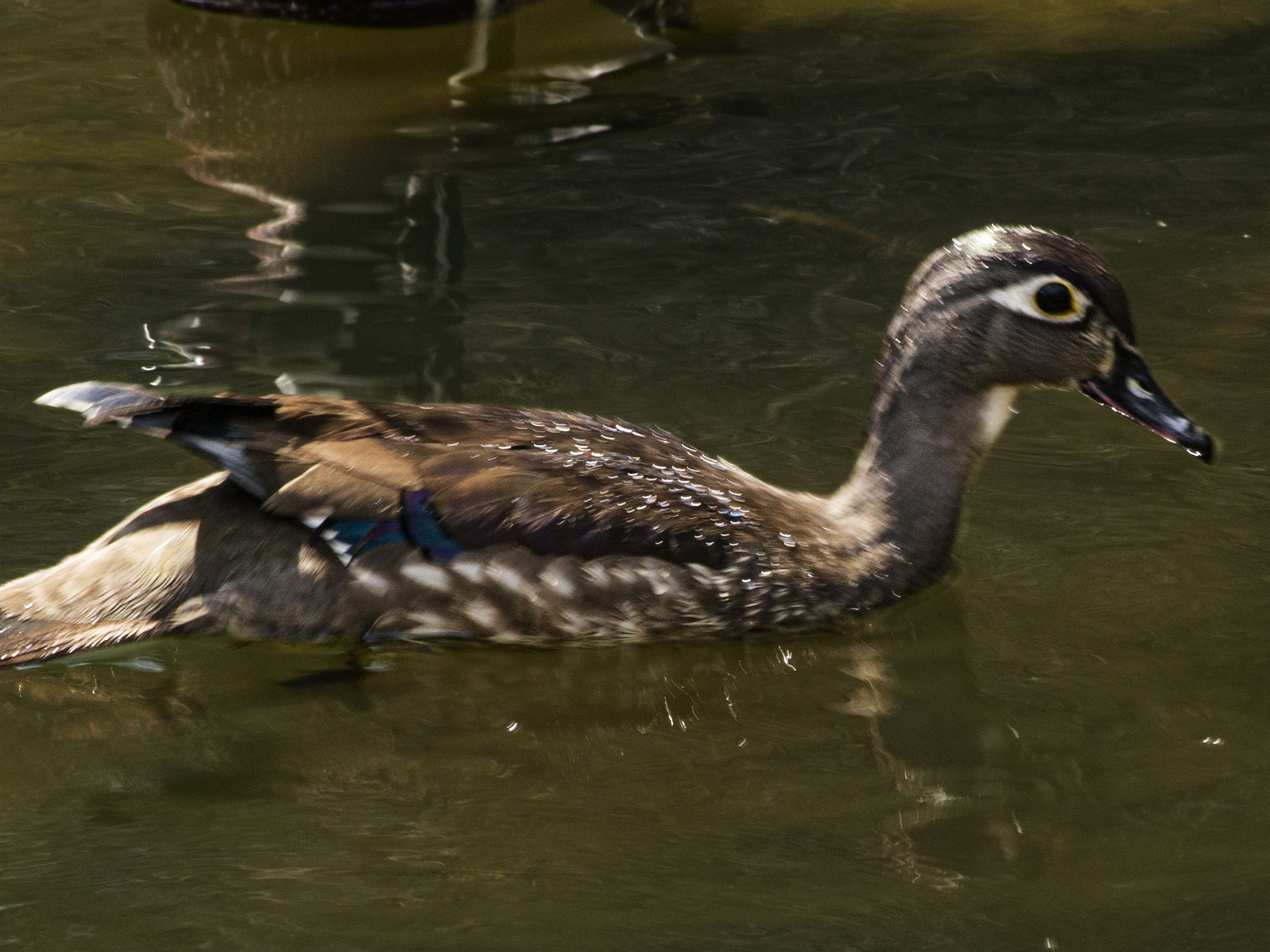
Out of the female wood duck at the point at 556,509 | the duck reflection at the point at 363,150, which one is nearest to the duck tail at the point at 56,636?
the female wood duck at the point at 556,509

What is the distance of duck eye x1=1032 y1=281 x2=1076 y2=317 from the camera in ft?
19.1

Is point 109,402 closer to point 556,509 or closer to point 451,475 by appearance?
point 451,475

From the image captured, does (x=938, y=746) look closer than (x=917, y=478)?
Yes

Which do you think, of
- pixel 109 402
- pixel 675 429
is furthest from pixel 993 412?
pixel 109 402

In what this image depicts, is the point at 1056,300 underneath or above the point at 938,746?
above

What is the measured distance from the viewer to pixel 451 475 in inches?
214

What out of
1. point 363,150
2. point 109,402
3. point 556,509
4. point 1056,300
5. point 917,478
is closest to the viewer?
point 109,402

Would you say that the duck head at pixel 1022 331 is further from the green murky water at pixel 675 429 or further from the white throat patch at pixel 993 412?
the green murky water at pixel 675 429

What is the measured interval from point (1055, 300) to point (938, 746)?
1622 millimetres

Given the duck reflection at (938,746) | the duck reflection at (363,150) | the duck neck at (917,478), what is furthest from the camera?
the duck reflection at (363,150)

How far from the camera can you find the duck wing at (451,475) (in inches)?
207

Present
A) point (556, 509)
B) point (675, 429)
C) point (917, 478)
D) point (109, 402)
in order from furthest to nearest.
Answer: point (675, 429) < point (917, 478) < point (556, 509) < point (109, 402)

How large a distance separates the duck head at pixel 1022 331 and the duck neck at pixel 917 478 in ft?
0.12

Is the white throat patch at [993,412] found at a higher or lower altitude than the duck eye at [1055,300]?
lower
